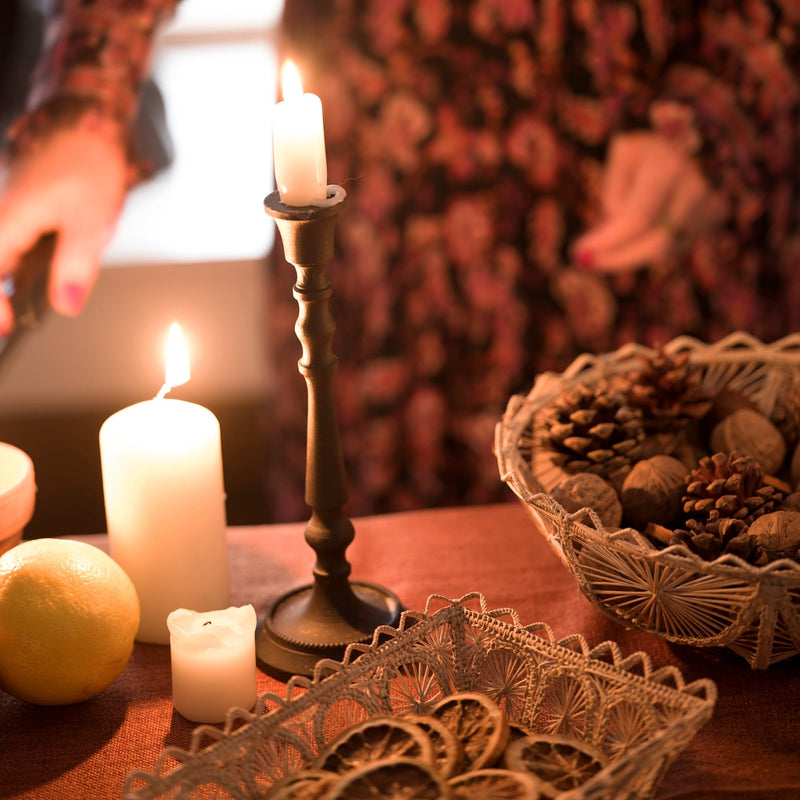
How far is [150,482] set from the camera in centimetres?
73

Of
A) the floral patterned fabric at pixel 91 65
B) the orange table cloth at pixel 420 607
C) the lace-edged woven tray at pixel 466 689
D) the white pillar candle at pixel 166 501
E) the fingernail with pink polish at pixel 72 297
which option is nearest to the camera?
the lace-edged woven tray at pixel 466 689

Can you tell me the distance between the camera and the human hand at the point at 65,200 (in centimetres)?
126

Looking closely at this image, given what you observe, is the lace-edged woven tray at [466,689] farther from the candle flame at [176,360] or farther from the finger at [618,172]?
the finger at [618,172]

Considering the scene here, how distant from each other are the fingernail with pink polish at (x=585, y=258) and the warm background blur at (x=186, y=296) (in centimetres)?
39

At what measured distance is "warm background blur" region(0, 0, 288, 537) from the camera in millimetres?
Result: 1322

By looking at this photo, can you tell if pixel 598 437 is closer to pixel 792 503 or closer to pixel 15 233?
pixel 792 503

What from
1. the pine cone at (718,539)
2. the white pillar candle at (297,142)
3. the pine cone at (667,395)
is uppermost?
the white pillar candle at (297,142)

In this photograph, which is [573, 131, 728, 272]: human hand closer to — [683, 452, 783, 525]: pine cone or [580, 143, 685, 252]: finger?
[580, 143, 685, 252]: finger

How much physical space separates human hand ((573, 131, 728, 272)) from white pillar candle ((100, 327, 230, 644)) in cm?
75

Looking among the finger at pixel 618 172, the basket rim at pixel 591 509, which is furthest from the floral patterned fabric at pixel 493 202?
the basket rim at pixel 591 509

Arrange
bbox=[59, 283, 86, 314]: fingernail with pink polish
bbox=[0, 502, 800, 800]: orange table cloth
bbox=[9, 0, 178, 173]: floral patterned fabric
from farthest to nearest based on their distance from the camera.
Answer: bbox=[59, 283, 86, 314]: fingernail with pink polish < bbox=[9, 0, 178, 173]: floral patterned fabric < bbox=[0, 502, 800, 800]: orange table cloth

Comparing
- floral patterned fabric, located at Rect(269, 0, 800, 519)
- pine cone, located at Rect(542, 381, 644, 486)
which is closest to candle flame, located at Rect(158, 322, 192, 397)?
pine cone, located at Rect(542, 381, 644, 486)

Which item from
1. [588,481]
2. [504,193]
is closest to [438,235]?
[504,193]

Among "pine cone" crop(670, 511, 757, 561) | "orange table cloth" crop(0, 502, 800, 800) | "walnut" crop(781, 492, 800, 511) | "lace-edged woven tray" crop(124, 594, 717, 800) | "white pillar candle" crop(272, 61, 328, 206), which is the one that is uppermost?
"white pillar candle" crop(272, 61, 328, 206)
